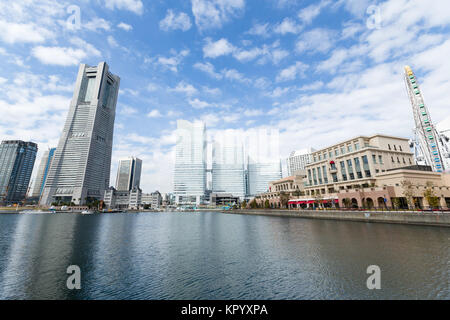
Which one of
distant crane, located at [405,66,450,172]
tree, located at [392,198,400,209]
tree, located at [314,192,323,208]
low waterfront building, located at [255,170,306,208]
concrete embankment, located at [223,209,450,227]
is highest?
distant crane, located at [405,66,450,172]

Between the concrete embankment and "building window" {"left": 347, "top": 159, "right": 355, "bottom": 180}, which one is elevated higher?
"building window" {"left": 347, "top": 159, "right": 355, "bottom": 180}

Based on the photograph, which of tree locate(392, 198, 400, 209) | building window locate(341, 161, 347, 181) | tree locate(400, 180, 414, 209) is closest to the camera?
tree locate(400, 180, 414, 209)

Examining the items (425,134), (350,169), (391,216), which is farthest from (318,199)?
(425,134)

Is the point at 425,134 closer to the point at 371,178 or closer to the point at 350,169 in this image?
the point at 350,169

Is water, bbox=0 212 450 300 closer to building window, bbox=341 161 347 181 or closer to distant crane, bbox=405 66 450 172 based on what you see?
building window, bbox=341 161 347 181

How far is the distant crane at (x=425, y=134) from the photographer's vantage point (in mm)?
104688

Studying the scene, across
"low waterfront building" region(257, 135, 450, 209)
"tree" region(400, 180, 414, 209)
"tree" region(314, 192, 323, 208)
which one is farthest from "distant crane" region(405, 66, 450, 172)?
"tree" region(400, 180, 414, 209)

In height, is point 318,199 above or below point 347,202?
above

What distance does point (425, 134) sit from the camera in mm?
107125

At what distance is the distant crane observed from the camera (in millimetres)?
104688
